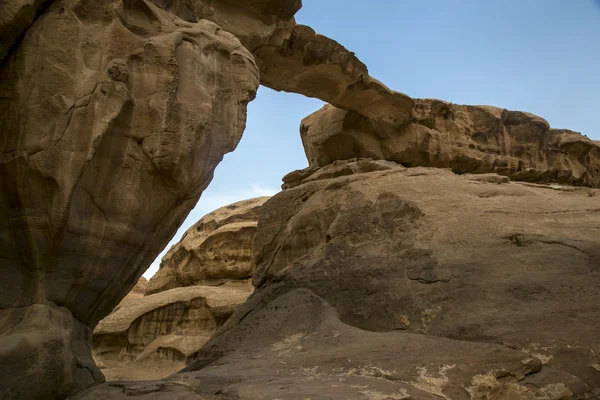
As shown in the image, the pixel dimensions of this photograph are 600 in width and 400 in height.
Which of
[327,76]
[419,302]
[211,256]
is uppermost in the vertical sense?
[327,76]

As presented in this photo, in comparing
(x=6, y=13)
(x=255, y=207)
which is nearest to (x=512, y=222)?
(x=6, y=13)

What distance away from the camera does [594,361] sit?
11.3 ft

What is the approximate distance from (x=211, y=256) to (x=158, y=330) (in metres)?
2.62

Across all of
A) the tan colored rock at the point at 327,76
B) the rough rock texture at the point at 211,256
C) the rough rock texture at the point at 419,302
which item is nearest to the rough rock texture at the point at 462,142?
the tan colored rock at the point at 327,76

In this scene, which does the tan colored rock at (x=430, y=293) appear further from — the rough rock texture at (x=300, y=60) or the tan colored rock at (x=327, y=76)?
the tan colored rock at (x=327, y=76)

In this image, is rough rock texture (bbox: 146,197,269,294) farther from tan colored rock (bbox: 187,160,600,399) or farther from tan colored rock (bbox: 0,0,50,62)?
tan colored rock (bbox: 0,0,50,62)

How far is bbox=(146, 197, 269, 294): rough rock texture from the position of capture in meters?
13.4

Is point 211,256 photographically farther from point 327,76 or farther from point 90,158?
point 90,158

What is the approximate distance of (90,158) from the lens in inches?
165

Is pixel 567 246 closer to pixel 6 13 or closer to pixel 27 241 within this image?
pixel 27 241

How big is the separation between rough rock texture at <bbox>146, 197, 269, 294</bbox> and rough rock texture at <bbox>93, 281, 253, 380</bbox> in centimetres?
134

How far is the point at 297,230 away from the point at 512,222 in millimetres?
2403

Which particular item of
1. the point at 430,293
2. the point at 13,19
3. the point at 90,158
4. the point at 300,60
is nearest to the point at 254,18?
the point at 300,60

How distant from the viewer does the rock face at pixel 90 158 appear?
4043 mm
